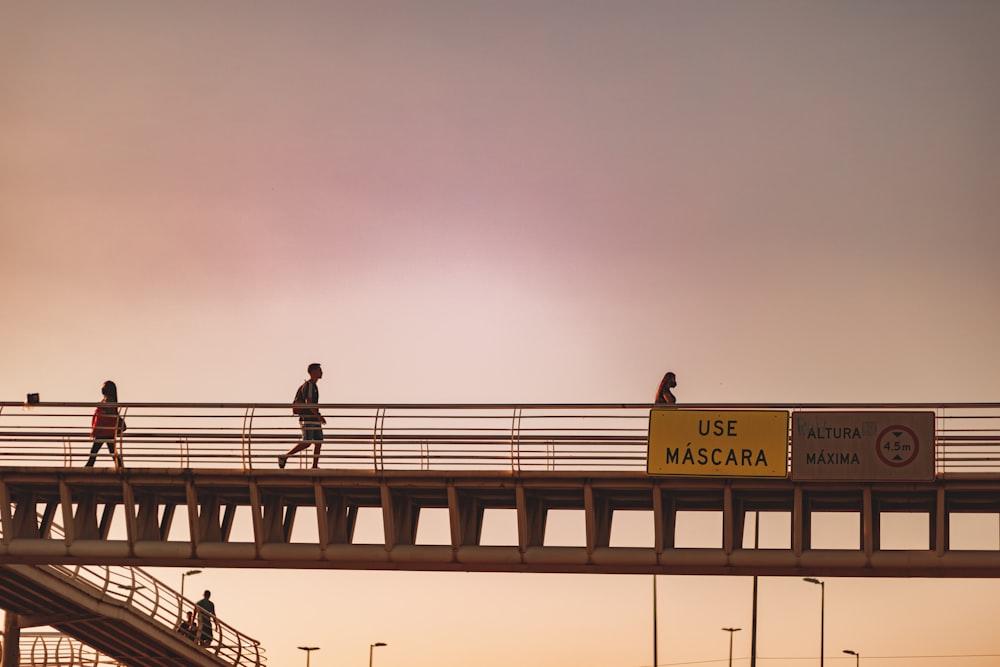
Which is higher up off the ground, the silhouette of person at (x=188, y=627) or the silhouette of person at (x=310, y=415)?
the silhouette of person at (x=310, y=415)

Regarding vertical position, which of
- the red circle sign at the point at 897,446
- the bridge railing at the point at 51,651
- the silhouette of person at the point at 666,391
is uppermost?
the silhouette of person at the point at 666,391

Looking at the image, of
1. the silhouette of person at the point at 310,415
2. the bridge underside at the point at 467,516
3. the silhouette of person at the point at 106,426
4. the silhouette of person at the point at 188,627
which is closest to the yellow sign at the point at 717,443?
the bridge underside at the point at 467,516

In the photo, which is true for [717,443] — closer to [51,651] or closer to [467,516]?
[467,516]

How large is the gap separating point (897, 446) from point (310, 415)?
1063 cm

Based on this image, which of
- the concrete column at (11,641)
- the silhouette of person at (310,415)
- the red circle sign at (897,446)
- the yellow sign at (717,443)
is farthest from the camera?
the concrete column at (11,641)

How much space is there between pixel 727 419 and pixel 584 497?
9.97 ft

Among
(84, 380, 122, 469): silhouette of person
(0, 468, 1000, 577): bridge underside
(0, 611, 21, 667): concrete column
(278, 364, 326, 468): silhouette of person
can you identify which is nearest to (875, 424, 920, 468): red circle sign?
(0, 468, 1000, 577): bridge underside

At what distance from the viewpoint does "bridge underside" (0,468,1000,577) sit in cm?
2747

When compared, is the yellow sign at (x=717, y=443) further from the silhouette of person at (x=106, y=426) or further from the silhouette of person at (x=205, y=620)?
the silhouette of person at (x=205, y=620)

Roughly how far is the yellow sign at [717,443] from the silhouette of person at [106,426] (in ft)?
33.5

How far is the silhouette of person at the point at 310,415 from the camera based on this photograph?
96.0ft

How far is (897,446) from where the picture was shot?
89.6 ft

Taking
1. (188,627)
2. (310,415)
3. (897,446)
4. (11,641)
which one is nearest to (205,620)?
(188,627)

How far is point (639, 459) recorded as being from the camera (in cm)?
2844
